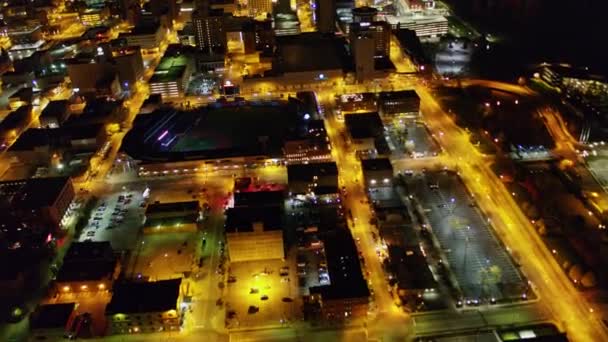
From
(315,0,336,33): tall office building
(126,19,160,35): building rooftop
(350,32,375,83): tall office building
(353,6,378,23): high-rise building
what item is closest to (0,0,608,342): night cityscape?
(353,6,378,23): high-rise building

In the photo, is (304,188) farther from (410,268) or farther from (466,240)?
(466,240)

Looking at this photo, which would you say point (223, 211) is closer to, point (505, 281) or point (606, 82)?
point (505, 281)

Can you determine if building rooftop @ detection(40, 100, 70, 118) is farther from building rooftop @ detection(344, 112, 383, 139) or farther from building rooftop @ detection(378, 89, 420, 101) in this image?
building rooftop @ detection(378, 89, 420, 101)

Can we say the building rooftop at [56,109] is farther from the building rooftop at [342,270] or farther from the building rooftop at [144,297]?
the building rooftop at [342,270]

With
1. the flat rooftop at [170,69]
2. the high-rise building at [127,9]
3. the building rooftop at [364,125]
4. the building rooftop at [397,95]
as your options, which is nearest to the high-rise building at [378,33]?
the building rooftop at [397,95]

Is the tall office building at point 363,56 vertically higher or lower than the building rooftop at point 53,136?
higher

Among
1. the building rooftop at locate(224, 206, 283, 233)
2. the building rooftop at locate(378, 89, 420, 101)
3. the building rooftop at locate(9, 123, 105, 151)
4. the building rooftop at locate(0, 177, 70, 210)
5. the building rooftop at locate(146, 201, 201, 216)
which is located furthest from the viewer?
the building rooftop at locate(378, 89, 420, 101)
